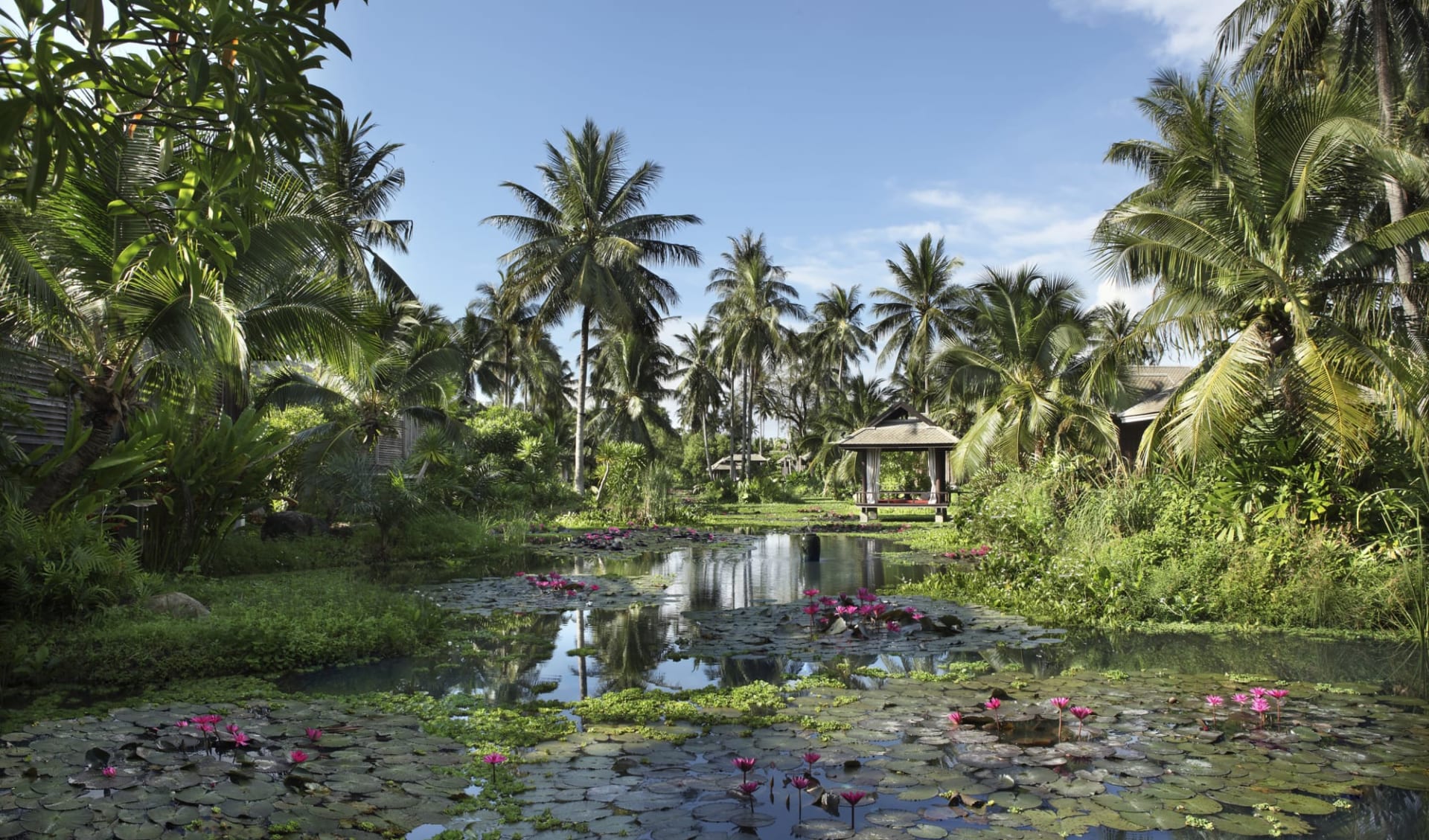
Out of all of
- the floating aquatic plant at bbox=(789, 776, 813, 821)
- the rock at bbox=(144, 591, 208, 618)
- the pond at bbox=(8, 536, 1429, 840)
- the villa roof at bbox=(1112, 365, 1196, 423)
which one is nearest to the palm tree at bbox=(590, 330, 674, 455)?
the villa roof at bbox=(1112, 365, 1196, 423)

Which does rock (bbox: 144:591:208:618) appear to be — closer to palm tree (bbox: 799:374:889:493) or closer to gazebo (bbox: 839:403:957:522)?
gazebo (bbox: 839:403:957:522)

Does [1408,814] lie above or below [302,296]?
below

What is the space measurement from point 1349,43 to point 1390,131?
2537mm

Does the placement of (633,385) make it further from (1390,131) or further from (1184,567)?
(1184,567)

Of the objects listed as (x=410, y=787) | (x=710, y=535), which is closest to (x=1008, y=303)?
(x=710, y=535)

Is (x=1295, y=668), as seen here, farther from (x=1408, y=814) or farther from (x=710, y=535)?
(x=710, y=535)

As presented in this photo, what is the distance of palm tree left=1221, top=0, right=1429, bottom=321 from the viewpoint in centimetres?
1267

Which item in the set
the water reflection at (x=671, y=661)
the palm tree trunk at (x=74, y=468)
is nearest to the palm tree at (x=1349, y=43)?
the water reflection at (x=671, y=661)

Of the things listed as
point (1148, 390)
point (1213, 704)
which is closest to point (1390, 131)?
point (1213, 704)

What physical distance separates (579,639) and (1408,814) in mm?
6309

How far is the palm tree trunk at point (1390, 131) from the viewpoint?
11141mm

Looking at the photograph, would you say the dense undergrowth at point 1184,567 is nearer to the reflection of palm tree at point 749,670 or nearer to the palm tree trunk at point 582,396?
the reflection of palm tree at point 749,670

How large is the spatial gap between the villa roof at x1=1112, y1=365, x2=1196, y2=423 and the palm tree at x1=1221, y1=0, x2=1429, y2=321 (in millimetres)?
6566

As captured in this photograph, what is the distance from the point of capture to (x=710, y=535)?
19531mm
